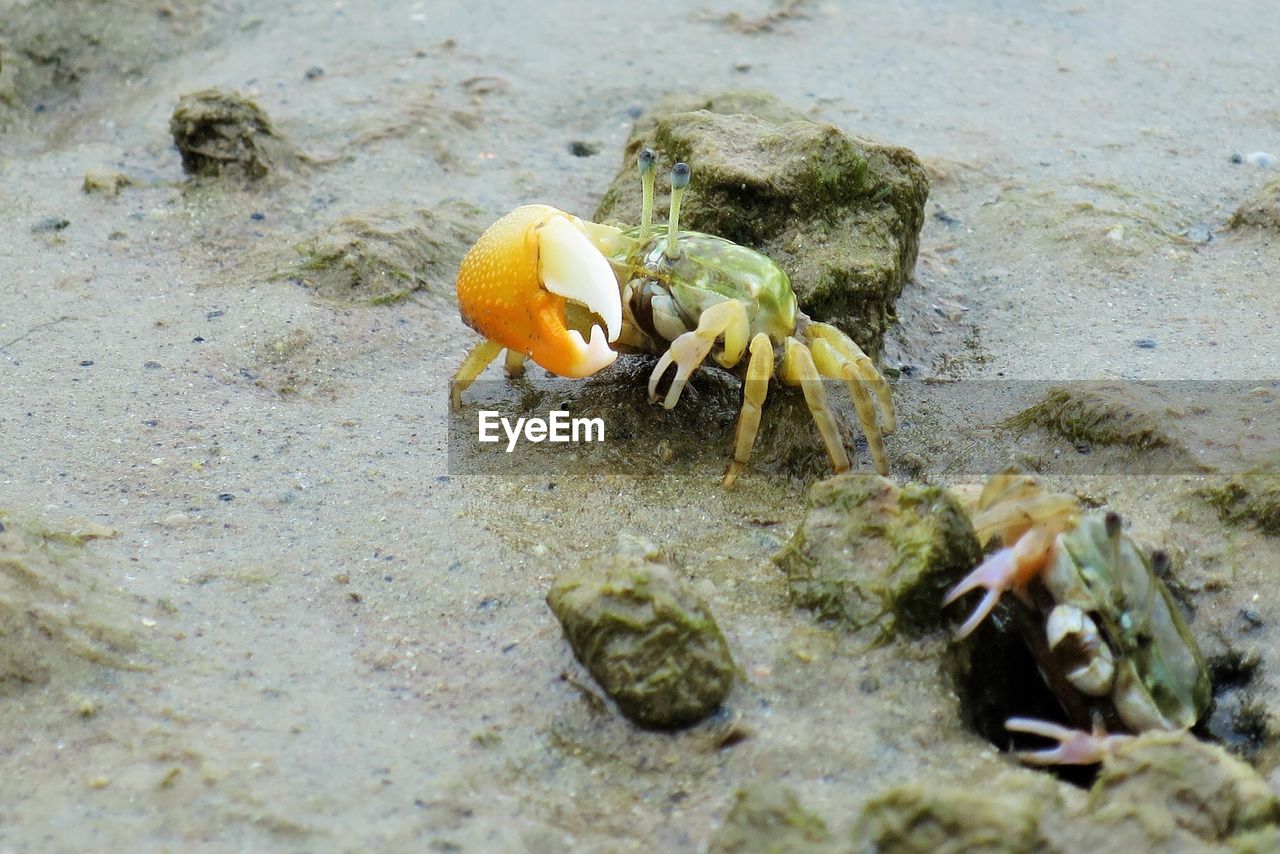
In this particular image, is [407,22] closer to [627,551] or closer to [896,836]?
[627,551]

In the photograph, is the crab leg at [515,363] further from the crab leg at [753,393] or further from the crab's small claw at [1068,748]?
the crab's small claw at [1068,748]

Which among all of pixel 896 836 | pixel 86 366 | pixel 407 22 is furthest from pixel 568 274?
pixel 407 22

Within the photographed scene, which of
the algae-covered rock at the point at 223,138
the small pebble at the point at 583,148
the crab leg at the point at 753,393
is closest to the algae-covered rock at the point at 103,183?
the algae-covered rock at the point at 223,138

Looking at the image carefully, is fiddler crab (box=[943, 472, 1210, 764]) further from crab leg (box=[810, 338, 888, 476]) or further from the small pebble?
the small pebble

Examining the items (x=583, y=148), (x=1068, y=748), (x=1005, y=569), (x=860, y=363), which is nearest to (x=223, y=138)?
(x=583, y=148)

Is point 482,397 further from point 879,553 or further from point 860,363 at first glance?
point 879,553

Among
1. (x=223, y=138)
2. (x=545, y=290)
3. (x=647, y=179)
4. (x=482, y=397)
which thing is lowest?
(x=482, y=397)
